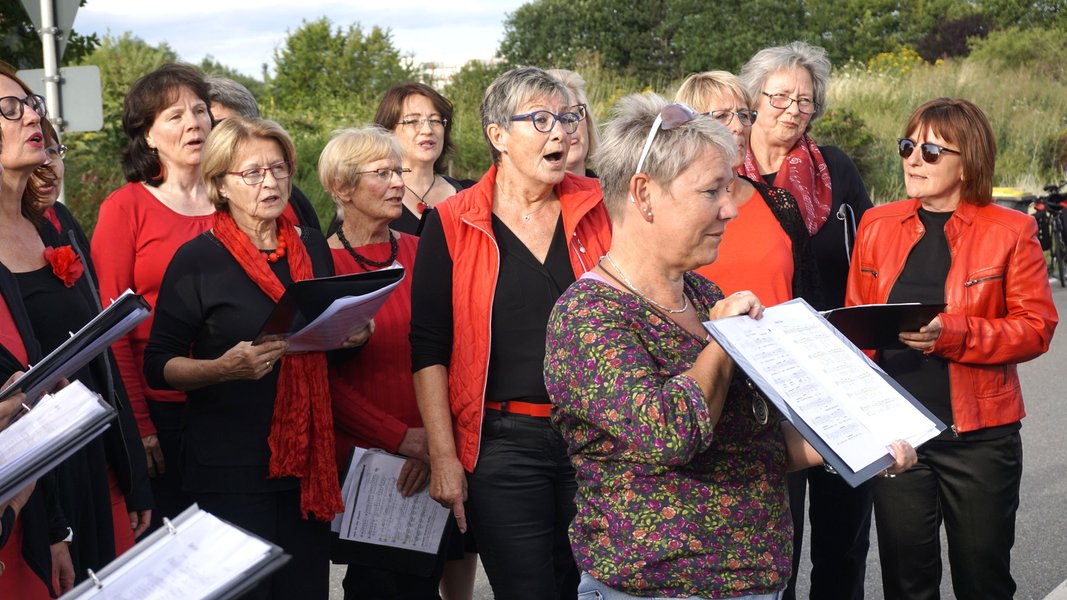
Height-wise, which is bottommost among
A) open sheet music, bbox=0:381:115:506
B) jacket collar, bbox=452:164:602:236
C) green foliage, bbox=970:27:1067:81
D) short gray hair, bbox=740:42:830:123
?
open sheet music, bbox=0:381:115:506

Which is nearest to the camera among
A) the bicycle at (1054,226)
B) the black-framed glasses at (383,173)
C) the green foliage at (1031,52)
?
the black-framed glasses at (383,173)

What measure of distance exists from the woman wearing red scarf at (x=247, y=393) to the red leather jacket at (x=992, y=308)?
208cm

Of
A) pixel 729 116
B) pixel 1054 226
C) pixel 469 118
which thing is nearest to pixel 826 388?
pixel 729 116

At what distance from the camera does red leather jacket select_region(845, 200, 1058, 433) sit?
3.67 m

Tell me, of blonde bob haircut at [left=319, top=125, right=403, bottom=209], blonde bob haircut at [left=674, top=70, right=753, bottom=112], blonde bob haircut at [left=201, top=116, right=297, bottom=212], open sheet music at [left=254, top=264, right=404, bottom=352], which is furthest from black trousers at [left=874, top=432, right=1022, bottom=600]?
blonde bob haircut at [left=201, top=116, right=297, bottom=212]

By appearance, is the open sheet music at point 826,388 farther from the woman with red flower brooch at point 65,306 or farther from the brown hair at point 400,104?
the brown hair at point 400,104

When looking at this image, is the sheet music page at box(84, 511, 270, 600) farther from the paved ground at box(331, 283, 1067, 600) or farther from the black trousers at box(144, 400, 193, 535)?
the paved ground at box(331, 283, 1067, 600)

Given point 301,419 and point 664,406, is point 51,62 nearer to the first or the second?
point 301,419

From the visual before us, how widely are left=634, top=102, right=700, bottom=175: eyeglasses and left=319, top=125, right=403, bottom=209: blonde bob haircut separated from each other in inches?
79.0

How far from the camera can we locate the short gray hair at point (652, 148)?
2.67 metres

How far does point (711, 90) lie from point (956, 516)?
Result: 72.2 inches

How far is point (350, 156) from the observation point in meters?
4.52

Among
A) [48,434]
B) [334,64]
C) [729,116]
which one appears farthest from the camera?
[334,64]

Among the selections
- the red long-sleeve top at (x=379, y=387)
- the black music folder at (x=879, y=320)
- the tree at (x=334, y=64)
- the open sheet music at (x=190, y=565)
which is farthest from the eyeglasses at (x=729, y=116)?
the tree at (x=334, y=64)
